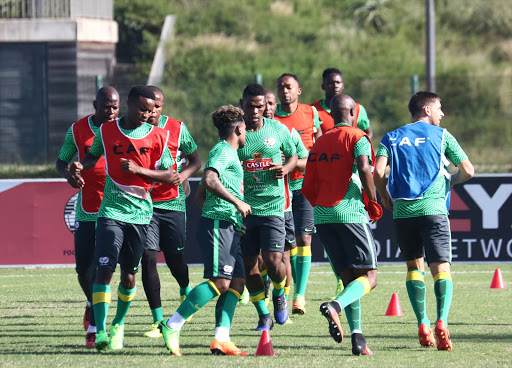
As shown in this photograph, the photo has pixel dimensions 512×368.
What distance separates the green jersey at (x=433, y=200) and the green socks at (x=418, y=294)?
20.3 inches

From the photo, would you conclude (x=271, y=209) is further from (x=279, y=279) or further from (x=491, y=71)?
(x=491, y=71)

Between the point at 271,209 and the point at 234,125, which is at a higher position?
the point at 234,125

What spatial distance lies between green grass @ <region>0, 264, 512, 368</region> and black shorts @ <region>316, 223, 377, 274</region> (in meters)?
0.68

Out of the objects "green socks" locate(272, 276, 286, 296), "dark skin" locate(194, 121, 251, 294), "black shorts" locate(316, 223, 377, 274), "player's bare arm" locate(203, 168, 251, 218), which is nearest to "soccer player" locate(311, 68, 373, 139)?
"green socks" locate(272, 276, 286, 296)

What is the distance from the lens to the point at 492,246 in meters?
14.4

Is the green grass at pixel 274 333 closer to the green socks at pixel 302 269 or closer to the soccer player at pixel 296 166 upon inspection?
the green socks at pixel 302 269

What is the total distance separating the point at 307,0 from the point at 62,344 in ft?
100

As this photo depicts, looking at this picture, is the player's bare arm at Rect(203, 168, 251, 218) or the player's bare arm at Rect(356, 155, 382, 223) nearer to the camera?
the player's bare arm at Rect(203, 168, 251, 218)

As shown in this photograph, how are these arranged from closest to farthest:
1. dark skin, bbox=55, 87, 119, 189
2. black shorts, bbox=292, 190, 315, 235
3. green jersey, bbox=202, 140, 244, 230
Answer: green jersey, bbox=202, 140, 244, 230
dark skin, bbox=55, 87, 119, 189
black shorts, bbox=292, 190, 315, 235

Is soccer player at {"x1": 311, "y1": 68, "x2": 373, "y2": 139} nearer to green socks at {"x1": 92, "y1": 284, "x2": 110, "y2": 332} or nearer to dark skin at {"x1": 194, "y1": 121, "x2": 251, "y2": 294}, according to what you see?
dark skin at {"x1": 194, "y1": 121, "x2": 251, "y2": 294}

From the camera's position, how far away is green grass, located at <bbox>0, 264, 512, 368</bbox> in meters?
7.21

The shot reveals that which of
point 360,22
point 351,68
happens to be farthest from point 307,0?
point 351,68

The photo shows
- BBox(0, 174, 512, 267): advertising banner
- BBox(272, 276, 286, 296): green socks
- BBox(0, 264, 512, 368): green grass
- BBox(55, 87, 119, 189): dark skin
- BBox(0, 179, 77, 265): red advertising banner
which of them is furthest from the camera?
BBox(0, 179, 77, 265): red advertising banner

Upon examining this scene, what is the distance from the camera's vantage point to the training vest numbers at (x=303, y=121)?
10367mm
